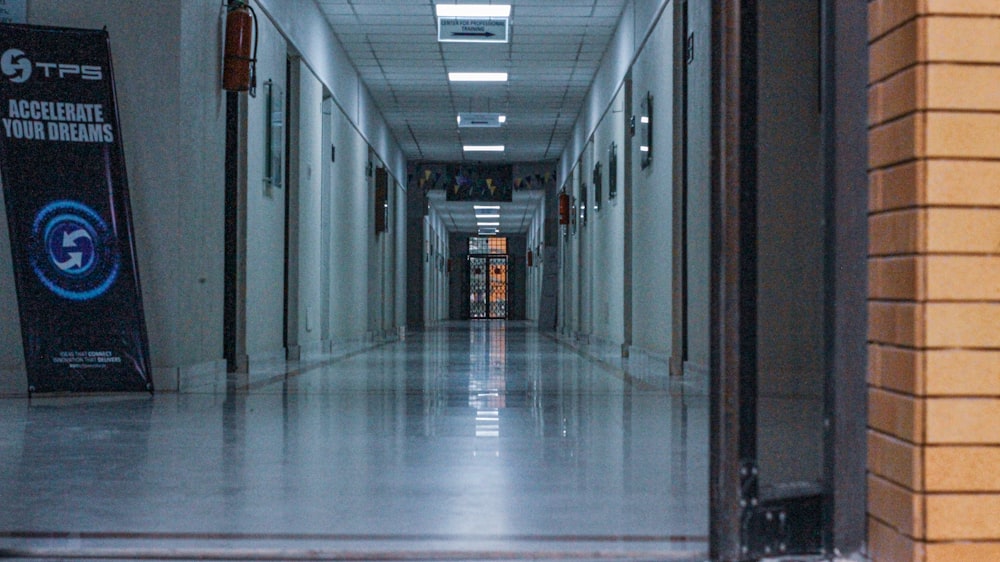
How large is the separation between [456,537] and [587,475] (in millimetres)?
916

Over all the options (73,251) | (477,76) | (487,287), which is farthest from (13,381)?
(487,287)

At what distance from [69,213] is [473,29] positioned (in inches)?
224

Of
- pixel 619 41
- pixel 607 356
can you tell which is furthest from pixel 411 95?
pixel 607 356

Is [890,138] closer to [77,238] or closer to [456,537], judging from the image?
[456,537]

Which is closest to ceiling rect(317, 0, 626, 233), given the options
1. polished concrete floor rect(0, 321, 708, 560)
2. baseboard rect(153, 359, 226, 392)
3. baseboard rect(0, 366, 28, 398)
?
baseboard rect(153, 359, 226, 392)

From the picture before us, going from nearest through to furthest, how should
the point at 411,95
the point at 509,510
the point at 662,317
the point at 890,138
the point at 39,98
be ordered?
the point at 890,138
the point at 509,510
the point at 39,98
the point at 662,317
the point at 411,95

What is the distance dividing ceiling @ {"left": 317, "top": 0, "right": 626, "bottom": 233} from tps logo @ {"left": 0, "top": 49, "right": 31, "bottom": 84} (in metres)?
5.32

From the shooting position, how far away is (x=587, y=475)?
3.10 m

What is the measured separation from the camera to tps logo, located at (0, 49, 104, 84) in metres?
5.57

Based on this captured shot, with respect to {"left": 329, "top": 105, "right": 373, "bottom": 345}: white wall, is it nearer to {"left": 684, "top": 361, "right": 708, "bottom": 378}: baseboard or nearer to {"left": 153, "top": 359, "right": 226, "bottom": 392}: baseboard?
{"left": 153, "top": 359, "right": 226, "bottom": 392}: baseboard

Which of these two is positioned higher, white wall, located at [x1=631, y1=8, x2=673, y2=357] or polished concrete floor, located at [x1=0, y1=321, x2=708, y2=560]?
white wall, located at [x1=631, y1=8, x2=673, y2=357]

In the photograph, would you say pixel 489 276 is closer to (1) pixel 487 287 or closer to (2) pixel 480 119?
(1) pixel 487 287

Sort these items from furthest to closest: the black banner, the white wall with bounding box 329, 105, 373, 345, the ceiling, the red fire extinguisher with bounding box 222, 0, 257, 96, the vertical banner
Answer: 1. the black banner
2. the white wall with bounding box 329, 105, 373, 345
3. the ceiling
4. the red fire extinguisher with bounding box 222, 0, 257, 96
5. the vertical banner

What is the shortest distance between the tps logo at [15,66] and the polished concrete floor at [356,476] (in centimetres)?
156
